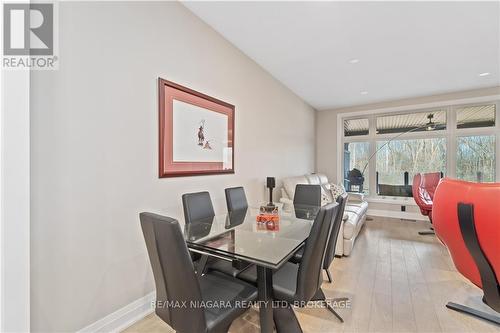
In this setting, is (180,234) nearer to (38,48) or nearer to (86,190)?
(86,190)

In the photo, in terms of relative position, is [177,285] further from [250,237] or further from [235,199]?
[235,199]

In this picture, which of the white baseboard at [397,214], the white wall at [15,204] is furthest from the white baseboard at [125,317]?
the white baseboard at [397,214]

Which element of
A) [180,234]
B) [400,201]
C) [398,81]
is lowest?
[400,201]

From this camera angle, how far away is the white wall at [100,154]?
140 centimetres

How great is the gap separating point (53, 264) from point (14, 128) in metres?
0.83

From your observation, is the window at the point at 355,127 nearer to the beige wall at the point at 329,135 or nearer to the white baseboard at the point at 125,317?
the beige wall at the point at 329,135

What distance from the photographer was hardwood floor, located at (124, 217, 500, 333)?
1779mm

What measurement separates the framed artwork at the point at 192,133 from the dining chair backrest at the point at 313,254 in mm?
1435

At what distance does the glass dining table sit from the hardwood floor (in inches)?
22.2

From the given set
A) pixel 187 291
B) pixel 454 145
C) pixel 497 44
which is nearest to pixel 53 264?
pixel 187 291

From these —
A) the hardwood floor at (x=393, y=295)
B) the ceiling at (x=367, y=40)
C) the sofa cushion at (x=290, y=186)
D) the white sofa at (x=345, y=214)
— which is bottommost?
the hardwood floor at (x=393, y=295)

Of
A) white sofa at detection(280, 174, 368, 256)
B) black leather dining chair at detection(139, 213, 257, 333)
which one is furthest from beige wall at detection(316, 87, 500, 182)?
black leather dining chair at detection(139, 213, 257, 333)

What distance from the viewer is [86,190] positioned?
1.57 m

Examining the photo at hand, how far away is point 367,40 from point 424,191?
3053 millimetres
